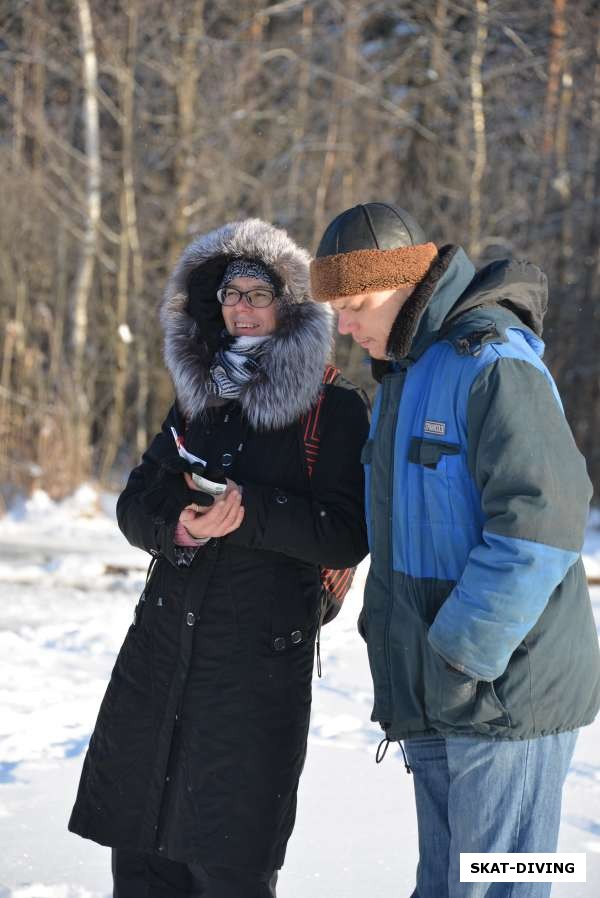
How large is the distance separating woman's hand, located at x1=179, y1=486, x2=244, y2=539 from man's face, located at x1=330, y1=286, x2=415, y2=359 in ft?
1.61

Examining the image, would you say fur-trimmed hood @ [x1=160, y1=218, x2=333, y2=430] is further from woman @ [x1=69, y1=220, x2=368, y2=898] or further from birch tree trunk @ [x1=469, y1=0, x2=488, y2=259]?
birch tree trunk @ [x1=469, y1=0, x2=488, y2=259]

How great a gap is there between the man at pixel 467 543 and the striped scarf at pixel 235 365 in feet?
1.77

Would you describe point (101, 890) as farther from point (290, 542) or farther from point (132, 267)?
point (132, 267)

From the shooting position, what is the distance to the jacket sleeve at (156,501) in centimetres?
245

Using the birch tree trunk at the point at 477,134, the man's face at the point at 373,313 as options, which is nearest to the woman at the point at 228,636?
the man's face at the point at 373,313

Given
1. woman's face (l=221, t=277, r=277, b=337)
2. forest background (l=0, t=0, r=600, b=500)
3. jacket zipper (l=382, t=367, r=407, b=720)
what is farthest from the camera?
forest background (l=0, t=0, r=600, b=500)

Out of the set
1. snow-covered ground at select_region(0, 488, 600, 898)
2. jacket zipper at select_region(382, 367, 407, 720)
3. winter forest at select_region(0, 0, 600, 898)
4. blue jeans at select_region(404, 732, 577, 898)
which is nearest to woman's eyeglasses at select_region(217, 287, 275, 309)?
jacket zipper at select_region(382, 367, 407, 720)

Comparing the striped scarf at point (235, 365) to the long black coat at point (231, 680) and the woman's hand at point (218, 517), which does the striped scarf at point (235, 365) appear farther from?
the woman's hand at point (218, 517)

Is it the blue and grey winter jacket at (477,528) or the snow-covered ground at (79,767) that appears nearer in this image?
the blue and grey winter jacket at (477,528)

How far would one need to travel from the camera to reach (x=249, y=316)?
2709mm

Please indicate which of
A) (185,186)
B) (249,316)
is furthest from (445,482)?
(185,186)

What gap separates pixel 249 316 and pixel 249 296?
5 centimetres

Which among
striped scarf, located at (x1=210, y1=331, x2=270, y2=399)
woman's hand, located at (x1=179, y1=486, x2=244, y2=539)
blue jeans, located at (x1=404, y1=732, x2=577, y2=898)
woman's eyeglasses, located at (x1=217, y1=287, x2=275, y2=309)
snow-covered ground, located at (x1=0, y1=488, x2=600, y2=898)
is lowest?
snow-covered ground, located at (x1=0, y1=488, x2=600, y2=898)

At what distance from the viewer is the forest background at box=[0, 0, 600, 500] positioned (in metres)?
11.5
